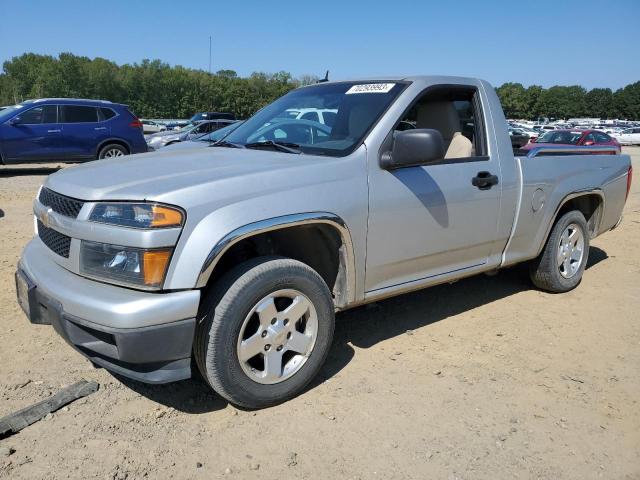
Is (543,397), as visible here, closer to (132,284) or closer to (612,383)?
(612,383)

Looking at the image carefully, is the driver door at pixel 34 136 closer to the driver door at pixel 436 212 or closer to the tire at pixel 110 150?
the tire at pixel 110 150

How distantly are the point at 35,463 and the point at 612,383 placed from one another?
3.27 m

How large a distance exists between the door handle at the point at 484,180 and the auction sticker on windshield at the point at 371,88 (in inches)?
33.8

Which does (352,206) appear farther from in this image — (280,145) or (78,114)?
(78,114)

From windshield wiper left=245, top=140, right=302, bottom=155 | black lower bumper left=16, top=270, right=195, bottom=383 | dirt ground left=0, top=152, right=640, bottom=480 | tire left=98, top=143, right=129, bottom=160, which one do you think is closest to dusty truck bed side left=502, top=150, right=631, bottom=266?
dirt ground left=0, top=152, right=640, bottom=480

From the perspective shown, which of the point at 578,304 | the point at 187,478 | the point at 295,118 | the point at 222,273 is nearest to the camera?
the point at 187,478

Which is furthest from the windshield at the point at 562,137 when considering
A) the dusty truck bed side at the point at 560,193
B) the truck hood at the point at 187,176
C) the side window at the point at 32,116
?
the truck hood at the point at 187,176

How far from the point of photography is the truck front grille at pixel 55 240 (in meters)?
2.81

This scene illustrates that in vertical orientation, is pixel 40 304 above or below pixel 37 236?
below

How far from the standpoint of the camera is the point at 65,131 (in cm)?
1245

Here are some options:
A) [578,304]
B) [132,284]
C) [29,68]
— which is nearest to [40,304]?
[132,284]

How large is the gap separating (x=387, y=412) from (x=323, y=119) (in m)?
1.95

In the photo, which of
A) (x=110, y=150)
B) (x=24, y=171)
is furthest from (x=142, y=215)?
(x=24, y=171)

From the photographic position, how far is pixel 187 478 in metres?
2.45
